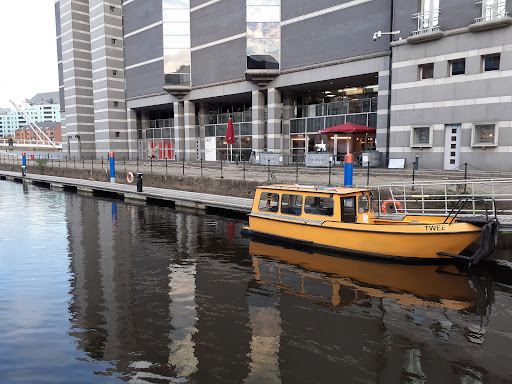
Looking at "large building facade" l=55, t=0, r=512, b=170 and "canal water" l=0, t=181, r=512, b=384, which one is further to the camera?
"large building facade" l=55, t=0, r=512, b=170

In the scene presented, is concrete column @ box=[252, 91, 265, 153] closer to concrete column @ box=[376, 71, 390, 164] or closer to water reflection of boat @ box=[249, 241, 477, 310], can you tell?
concrete column @ box=[376, 71, 390, 164]

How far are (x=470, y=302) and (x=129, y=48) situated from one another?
179ft

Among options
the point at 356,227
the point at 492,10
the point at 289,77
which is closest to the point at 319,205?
the point at 356,227

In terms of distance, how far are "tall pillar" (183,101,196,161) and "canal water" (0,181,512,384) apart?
114 feet

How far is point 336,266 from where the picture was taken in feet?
40.0

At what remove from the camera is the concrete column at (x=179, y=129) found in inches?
1902

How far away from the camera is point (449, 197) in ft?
47.0

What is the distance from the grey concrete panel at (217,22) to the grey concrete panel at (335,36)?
20.3 ft

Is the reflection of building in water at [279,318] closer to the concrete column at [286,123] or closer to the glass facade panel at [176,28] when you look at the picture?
the concrete column at [286,123]

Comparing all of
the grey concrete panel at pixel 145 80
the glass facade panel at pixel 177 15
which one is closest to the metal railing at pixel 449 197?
the glass facade panel at pixel 177 15

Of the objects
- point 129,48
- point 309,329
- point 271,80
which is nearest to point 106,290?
point 309,329

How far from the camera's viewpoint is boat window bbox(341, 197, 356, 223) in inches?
514

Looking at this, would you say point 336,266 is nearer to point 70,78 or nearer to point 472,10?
point 472,10

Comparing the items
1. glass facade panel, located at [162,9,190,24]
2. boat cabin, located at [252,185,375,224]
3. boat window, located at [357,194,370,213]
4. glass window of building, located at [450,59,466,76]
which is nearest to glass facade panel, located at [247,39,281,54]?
glass facade panel, located at [162,9,190,24]
